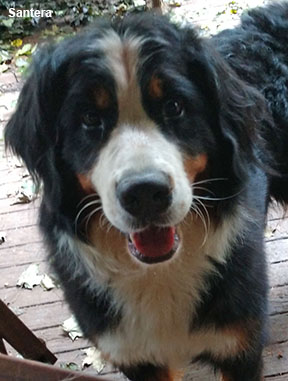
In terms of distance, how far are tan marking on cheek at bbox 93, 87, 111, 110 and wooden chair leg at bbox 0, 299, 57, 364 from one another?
2.56 feet

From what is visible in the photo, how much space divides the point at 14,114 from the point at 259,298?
2.63 feet

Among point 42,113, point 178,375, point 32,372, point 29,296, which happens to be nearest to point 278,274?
point 178,375

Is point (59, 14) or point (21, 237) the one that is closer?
point (21, 237)

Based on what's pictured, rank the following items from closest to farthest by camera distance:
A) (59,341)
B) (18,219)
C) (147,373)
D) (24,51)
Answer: (147,373), (59,341), (18,219), (24,51)

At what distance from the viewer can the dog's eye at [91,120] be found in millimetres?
1456

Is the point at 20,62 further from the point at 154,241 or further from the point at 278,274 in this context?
the point at 154,241

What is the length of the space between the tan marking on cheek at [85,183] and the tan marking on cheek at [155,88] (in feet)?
0.77

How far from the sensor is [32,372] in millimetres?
973

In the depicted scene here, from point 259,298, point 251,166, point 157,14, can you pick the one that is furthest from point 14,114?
point 259,298

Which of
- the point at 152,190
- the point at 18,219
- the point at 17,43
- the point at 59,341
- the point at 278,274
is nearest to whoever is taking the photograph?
the point at 152,190

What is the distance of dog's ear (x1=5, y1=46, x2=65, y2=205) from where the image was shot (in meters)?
1.52

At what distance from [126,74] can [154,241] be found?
0.38 m

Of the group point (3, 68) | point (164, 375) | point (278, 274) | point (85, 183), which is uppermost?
point (85, 183)

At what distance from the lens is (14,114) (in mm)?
1627
